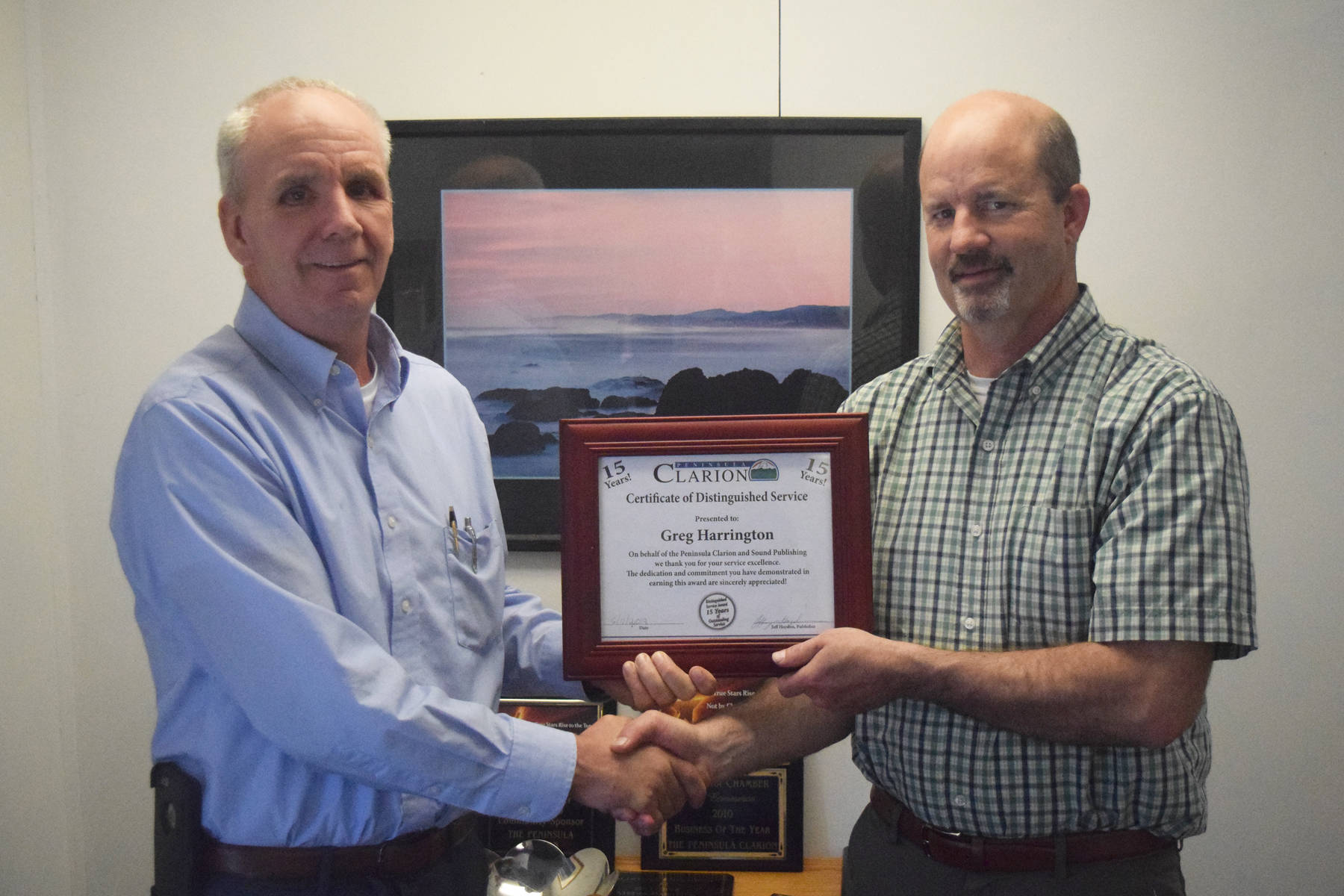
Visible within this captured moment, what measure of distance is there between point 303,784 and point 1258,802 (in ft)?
6.92

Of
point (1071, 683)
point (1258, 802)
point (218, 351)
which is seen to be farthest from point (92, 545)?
point (1258, 802)

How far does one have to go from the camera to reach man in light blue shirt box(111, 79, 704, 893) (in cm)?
133

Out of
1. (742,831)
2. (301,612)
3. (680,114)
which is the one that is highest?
(680,114)

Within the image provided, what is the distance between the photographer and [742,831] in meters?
2.21

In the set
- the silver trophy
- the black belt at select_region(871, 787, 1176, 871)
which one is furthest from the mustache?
the silver trophy

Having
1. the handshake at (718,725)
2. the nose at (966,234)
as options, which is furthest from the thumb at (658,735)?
the nose at (966,234)

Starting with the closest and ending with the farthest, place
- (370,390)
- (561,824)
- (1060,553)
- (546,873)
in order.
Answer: (1060,553) < (370,390) < (546,873) < (561,824)

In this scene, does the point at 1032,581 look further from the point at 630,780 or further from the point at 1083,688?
the point at 630,780

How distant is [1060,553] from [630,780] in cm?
78

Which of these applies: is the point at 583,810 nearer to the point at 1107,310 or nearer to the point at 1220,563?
the point at 1220,563

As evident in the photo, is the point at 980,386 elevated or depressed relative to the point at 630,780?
elevated

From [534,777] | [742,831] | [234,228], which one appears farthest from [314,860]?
[742,831]

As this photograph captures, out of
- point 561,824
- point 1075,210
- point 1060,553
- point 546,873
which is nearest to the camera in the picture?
point 1060,553

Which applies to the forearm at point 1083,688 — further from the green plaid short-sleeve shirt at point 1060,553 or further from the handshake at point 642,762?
the handshake at point 642,762
